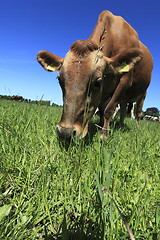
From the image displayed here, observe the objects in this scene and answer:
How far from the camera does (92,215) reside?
43.5 inches

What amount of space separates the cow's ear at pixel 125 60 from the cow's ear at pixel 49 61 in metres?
0.96

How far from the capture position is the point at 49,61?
395 centimetres

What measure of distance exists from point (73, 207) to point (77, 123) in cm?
157

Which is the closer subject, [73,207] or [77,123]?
[73,207]

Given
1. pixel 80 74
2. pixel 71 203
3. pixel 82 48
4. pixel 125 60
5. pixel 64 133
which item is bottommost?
pixel 71 203

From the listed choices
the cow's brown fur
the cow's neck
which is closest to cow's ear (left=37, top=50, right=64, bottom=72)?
the cow's brown fur

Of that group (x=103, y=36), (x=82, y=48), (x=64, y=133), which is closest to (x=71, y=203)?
(x=64, y=133)

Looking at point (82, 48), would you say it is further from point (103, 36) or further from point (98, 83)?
point (103, 36)

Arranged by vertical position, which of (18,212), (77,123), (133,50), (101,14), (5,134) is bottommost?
(18,212)

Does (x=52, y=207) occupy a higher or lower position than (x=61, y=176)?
lower

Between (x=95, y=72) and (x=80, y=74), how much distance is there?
392mm

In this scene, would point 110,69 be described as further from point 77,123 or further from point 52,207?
point 52,207

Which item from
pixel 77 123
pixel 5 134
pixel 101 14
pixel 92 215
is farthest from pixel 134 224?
pixel 101 14

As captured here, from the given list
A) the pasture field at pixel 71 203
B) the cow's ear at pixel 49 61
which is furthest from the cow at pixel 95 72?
the pasture field at pixel 71 203
